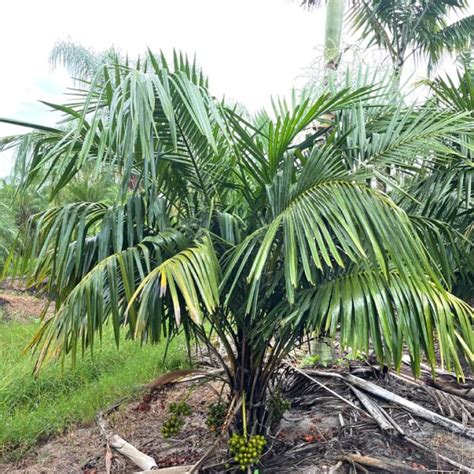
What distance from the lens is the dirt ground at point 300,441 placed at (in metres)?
2.29

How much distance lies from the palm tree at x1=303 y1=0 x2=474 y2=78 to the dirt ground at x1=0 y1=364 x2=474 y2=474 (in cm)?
458

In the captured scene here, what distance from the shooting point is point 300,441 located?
251cm

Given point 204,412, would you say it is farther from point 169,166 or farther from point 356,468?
point 169,166

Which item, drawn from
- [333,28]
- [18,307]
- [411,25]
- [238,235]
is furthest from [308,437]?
[18,307]

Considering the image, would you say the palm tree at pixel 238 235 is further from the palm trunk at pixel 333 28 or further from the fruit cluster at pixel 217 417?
the palm trunk at pixel 333 28

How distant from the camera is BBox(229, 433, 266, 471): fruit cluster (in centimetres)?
203

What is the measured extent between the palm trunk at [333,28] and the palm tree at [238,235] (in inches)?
64.2

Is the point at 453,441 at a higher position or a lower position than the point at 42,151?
lower

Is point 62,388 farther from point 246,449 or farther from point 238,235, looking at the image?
point 238,235

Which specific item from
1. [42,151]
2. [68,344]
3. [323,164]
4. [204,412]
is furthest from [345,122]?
[204,412]

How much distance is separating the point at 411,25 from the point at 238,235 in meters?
5.26

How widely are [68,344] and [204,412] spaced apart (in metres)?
1.76

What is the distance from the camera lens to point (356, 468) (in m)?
2.23

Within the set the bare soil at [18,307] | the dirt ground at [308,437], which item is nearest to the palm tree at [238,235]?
the dirt ground at [308,437]
